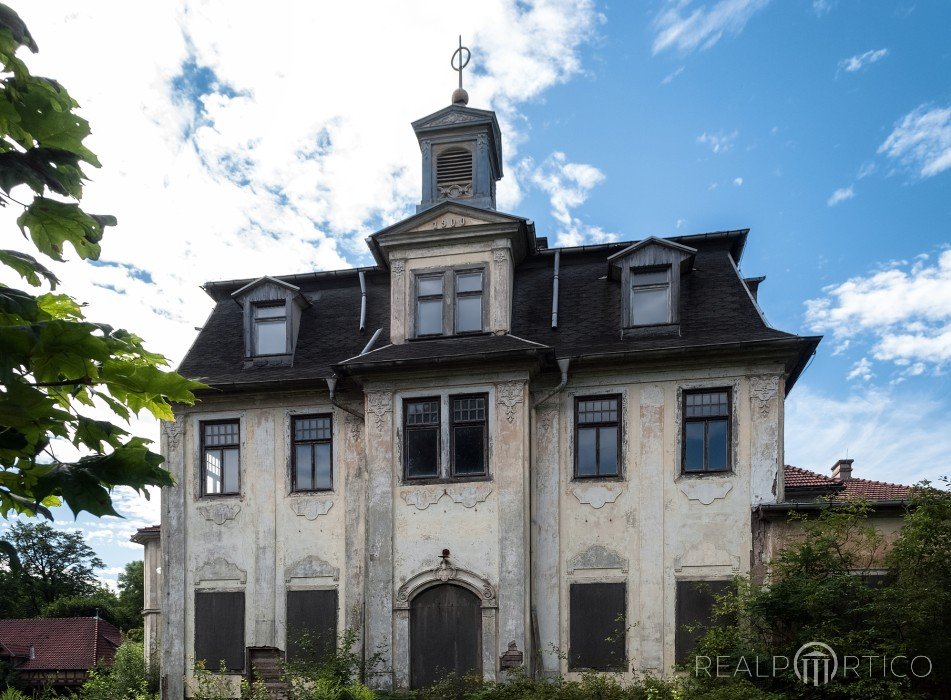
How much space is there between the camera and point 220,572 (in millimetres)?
19250

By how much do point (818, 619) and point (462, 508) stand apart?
6.95 m

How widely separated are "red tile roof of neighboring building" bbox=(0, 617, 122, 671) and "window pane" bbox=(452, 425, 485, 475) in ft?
113

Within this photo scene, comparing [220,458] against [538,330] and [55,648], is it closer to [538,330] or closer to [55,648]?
[538,330]

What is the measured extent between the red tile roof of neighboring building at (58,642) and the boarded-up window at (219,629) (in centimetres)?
2937

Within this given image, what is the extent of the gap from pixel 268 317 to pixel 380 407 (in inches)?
Answer: 159

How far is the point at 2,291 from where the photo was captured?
13.5 ft

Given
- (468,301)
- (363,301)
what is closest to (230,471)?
(363,301)

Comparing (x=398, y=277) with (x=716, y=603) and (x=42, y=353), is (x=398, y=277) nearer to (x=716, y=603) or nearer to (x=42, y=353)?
(x=716, y=603)

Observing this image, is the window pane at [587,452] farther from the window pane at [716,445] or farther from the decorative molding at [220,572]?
the decorative molding at [220,572]

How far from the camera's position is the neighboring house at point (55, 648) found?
4512 centimetres

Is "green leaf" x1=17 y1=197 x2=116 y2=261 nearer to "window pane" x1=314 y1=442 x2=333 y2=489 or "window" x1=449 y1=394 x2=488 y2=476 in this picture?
"window" x1=449 y1=394 x2=488 y2=476

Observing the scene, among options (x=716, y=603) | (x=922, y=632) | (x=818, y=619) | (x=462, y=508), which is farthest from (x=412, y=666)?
(x=922, y=632)

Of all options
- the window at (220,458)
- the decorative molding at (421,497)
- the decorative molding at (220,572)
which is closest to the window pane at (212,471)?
the window at (220,458)

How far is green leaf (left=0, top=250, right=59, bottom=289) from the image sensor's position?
4.63 meters
